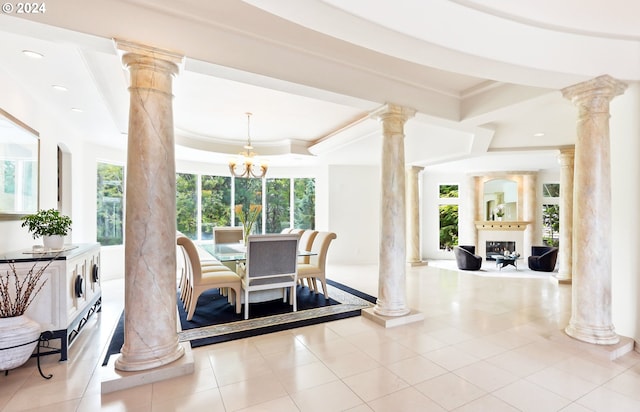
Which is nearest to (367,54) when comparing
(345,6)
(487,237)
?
(345,6)

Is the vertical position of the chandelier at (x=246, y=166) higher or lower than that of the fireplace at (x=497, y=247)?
higher

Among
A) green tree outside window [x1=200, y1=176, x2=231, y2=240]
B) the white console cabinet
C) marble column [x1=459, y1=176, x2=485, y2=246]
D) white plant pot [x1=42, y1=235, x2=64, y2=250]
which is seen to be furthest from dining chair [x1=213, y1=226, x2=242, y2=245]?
marble column [x1=459, y1=176, x2=485, y2=246]

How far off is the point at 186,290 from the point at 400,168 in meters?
3.38

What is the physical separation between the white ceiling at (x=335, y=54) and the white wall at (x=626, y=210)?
527 mm

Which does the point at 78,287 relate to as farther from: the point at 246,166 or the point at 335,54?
the point at 335,54

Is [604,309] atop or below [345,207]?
below

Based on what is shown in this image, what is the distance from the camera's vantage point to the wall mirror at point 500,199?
9875 millimetres

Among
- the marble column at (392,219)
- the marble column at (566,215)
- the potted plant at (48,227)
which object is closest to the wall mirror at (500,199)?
the marble column at (566,215)

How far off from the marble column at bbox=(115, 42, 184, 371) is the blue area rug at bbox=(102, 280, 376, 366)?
685 mm

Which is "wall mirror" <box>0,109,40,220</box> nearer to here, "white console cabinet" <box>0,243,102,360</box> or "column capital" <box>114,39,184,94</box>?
"white console cabinet" <box>0,243,102,360</box>

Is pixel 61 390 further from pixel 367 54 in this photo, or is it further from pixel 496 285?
pixel 496 285

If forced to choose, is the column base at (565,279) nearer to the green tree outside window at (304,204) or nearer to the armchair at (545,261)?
the armchair at (545,261)

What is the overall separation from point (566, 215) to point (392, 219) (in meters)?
5.07

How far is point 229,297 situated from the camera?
14.4ft
